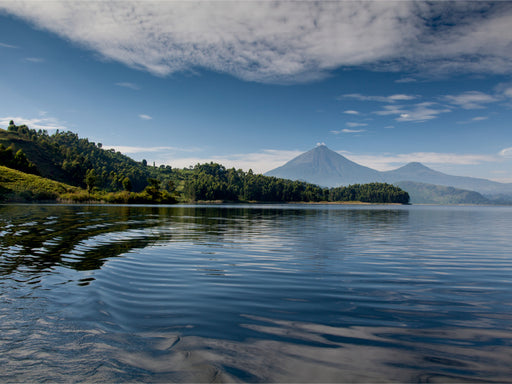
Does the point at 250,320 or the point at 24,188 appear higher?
the point at 24,188

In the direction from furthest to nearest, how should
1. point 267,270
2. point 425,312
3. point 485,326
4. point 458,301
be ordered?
1. point 267,270
2. point 458,301
3. point 425,312
4. point 485,326

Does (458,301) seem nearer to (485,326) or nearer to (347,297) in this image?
(485,326)

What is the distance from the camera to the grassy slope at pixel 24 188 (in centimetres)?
15975

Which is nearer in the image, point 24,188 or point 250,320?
point 250,320

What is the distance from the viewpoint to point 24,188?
560 feet

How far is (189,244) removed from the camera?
27.0 meters

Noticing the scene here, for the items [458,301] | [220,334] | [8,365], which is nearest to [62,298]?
[8,365]

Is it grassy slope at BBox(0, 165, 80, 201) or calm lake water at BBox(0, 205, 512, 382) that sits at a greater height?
grassy slope at BBox(0, 165, 80, 201)

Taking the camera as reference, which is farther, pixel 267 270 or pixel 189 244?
pixel 189 244

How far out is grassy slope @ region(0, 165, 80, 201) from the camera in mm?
159750

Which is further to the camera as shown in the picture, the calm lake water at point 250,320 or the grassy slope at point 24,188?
the grassy slope at point 24,188

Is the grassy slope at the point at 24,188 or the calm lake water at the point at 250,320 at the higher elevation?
the grassy slope at the point at 24,188

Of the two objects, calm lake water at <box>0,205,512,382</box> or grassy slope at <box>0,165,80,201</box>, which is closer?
calm lake water at <box>0,205,512,382</box>

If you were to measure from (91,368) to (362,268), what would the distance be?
50.3ft
